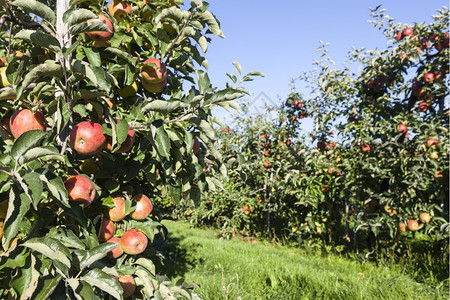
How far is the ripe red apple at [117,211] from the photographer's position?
4.49 ft

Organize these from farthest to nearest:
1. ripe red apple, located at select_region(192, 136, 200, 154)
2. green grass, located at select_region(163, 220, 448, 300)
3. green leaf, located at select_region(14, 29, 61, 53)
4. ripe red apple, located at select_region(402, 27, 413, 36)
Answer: ripe red apple, located at select_region(402, 27, 413, 36), green grass, located at select_region(163, 220, 448, 300), ripe red apple, located at select_region(192, 136, 200, 154), green leaf, located at select_region(14, 29, 61, 53)

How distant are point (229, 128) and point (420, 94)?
5034mm

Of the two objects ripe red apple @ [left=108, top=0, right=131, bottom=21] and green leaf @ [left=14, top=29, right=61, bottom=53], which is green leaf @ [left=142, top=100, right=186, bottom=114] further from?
ripe red apple @ [left=108, top=0, right=131, bottom=21]

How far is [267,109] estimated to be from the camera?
769 cm

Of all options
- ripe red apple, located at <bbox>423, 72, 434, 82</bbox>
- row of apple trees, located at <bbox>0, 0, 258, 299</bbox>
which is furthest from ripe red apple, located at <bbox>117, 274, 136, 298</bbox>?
ripe red apple, located at <bbox>423, 72, 434, 82</bbox>

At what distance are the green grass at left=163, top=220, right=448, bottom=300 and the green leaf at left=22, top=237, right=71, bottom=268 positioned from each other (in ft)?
4.12

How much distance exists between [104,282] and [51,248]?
0.66 feet

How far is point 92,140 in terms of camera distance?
3.80 ft

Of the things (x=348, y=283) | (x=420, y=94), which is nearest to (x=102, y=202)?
(x=348, y=283)

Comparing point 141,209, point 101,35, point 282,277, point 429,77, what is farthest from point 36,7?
point 429,77

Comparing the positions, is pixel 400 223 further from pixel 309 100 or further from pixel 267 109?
pixel 267 109

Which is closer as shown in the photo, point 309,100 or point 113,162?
point 113,162

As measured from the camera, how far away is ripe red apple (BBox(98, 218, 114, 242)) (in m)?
1.38

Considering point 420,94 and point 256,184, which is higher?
point 420,94
